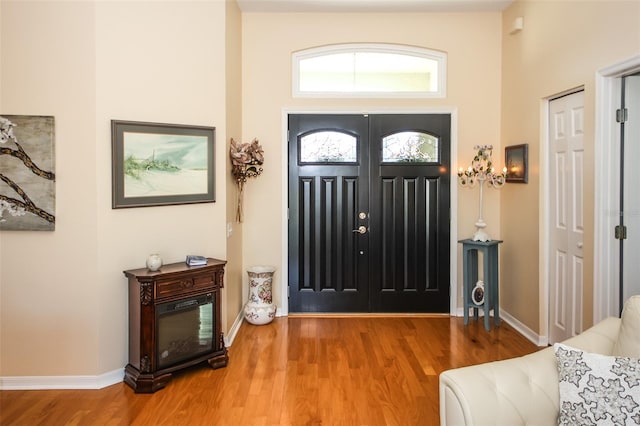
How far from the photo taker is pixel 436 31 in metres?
4.79

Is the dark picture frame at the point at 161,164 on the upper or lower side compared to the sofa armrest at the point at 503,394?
upper

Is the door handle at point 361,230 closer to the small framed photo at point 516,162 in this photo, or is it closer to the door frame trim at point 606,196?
the small framed photo at point 516,162

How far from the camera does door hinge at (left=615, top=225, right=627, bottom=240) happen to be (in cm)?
312

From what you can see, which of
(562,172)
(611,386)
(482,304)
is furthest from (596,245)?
(611,386)

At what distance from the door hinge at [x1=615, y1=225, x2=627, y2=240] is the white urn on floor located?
9.55 ft

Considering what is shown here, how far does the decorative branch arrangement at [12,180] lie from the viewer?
10.1ft

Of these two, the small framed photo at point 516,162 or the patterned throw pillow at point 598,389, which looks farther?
the small framed photo at point 516,162

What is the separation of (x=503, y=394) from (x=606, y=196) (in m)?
2.07

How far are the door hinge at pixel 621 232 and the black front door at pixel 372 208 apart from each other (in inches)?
73.1

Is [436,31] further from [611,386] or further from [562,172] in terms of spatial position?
[611,386]

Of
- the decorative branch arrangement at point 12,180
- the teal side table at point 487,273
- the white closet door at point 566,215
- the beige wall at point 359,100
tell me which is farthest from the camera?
the beige wall at point 359,100

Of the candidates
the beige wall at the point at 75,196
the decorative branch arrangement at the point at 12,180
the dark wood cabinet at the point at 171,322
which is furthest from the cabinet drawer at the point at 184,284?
the decorative branch arrangement at the point at 12,180

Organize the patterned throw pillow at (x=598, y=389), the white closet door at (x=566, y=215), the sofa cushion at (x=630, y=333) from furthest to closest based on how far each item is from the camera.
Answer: the white closet door at (x=566, y=215) → the sofa cushion at (x=630, y=333) → the patterned throw pillow at (x=598, y=389)

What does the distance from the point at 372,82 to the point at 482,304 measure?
2483 millimetres
